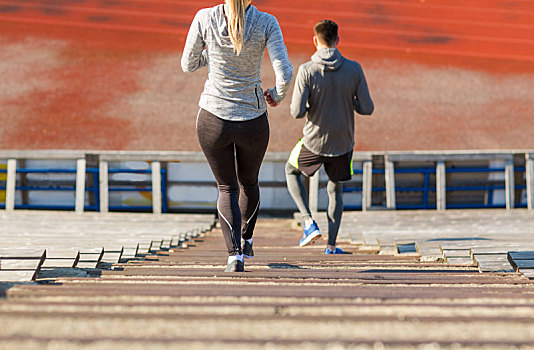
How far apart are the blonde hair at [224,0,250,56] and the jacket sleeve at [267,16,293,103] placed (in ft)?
0.50

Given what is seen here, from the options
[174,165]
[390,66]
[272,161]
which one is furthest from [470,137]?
[174,165]

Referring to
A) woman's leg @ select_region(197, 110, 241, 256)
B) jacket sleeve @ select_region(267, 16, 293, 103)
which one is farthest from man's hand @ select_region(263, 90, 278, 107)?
woman's leg @ select_region(197, 110, 241, 256)

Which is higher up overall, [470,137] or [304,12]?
[304,12]

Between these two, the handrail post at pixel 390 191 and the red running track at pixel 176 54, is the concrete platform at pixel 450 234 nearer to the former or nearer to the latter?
the handrail post at pixel 390 191

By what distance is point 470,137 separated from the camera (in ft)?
49.9

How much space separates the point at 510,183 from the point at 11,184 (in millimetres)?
7453

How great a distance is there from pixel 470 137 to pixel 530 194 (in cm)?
599

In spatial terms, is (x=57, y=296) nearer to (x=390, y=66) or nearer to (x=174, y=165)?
(x=174, y=165)

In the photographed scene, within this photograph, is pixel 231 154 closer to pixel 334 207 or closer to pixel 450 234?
pixel 334 207

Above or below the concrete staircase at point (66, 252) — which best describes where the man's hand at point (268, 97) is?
above

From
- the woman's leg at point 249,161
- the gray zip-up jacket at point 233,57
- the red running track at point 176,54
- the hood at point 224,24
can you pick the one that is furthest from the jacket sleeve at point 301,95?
the red running track at point 176,54

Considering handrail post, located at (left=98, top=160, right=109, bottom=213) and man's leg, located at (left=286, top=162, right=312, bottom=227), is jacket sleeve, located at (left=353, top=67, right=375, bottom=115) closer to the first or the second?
man's leg, located at (left=286, top=162, right=312, bottom=227)

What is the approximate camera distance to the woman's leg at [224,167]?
303 cm

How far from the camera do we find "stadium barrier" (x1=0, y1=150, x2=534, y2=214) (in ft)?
30.9
